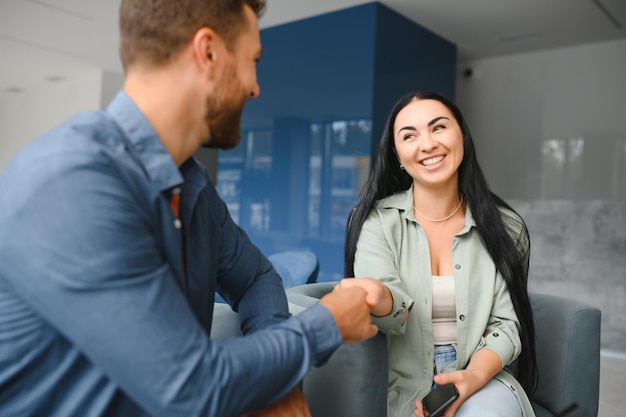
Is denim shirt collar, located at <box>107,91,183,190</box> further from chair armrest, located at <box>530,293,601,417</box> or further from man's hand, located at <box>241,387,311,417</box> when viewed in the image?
chair armrest, located at <box>530,293,601,417</box>

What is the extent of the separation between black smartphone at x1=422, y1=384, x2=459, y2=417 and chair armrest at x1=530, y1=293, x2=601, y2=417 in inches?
23.0

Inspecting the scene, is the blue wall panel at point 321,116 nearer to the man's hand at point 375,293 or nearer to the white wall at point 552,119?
the white wall at point 552,119

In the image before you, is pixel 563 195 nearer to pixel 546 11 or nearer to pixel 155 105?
pixel 546 11

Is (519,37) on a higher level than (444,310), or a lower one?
higher

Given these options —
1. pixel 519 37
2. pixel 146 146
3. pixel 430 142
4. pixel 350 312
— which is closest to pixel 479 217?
pixel 430 142

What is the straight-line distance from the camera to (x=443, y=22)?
566 centimetres

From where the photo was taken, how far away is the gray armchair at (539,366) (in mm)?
1462

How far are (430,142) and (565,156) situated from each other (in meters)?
5.18

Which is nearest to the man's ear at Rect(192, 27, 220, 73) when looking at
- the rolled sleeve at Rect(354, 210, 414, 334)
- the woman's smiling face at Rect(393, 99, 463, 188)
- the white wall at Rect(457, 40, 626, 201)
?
the rolled sleeve at Rect(354, 210, 414, 334)

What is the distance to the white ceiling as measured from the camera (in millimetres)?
5176

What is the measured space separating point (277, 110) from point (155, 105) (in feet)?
16.3

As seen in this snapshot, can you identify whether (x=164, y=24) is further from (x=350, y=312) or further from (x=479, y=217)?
(x=479, y=217)

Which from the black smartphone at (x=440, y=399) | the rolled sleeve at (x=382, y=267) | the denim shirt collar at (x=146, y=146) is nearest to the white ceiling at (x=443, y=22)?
the rolled sleeve at (x=382, y=267)

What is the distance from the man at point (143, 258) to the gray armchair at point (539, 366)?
46cm
